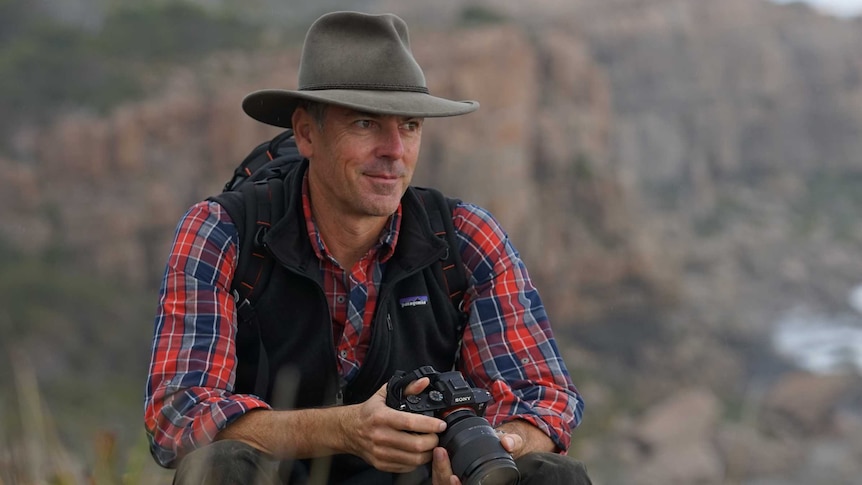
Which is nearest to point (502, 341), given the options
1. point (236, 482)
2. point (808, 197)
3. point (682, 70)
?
point (236, 482)

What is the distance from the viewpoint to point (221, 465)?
2.48 m

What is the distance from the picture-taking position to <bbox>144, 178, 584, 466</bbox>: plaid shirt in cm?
268

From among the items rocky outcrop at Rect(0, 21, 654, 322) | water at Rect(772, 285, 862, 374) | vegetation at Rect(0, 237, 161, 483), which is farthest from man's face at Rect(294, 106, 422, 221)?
water at Rect(772, 285, 862, 374)

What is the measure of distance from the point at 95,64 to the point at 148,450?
106 ft

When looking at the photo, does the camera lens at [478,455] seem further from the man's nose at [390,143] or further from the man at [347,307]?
the man's nose at [390,143]

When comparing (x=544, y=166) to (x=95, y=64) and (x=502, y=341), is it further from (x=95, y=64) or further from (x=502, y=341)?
(x=502, y=341)

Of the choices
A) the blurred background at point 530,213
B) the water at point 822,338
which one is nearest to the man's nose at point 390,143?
the blurred background at point 530,213

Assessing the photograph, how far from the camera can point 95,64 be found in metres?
33.2

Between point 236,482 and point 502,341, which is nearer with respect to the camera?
point 236,482

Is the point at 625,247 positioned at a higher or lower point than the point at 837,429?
higher

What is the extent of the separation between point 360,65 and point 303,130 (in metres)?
0.28

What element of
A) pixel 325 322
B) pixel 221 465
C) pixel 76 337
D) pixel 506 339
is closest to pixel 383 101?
pixel 325 322

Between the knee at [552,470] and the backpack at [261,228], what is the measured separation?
50 cm

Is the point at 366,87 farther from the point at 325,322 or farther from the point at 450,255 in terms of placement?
the point at 325,322
